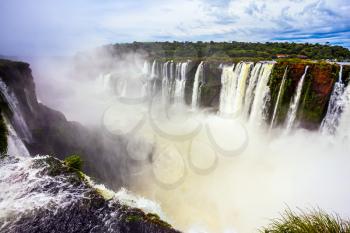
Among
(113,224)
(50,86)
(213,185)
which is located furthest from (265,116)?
(50,86)

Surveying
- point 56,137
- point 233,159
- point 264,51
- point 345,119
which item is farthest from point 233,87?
point 264,51

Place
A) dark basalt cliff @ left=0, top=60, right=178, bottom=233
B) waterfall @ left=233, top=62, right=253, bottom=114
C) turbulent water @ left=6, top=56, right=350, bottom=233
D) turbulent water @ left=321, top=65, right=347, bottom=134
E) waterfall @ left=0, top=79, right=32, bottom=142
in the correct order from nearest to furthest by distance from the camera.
Answer: dark basalt cliff @ left=0, top=60, right=178, bottom=233 < waterfall @ left=0, top=79, right=32, bottom=142 < turbulent water @ left=6, top=56, right=350, bottom=233 < turbulent water @ left=321, top=65, right=347, bottom=134 < waterfall @ left=233, top=62, right=253, bottom=114

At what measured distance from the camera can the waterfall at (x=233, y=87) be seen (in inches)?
1073

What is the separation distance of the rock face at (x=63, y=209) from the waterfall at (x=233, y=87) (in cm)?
2193

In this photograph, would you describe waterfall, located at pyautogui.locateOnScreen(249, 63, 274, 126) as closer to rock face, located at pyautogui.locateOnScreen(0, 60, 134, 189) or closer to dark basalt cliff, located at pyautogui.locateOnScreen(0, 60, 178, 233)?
rock face, located at pyautogui.locateOnScreen(0, 60, 134, 189)

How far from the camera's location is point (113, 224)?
22.5 ft

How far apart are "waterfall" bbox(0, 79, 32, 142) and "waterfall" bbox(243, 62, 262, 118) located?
19832 millimetres

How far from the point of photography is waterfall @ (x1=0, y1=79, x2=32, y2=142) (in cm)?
1491

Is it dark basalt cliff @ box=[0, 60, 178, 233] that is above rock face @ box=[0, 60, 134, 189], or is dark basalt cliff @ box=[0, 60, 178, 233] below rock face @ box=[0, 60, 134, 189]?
above

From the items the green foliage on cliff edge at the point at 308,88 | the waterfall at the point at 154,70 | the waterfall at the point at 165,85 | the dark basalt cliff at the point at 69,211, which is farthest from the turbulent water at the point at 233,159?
the waterfall at the point at 154,70

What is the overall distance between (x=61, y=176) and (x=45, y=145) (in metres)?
9.42

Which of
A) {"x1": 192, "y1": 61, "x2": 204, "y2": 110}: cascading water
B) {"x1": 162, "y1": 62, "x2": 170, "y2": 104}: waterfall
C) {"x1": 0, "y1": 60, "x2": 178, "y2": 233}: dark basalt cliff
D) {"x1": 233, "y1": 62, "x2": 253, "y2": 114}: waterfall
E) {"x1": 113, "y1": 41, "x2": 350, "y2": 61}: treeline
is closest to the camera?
{"x1": 0, "y1": 60, "x2": 178, "y2": 233}: dark basalt cliff

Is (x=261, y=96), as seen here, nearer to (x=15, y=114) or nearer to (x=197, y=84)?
(x=197, y=84)

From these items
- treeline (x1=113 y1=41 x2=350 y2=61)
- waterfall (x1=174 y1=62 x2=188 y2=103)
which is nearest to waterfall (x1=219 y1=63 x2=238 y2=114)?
waterfall (x1=174 y1=62 x2=188 y2=103)
